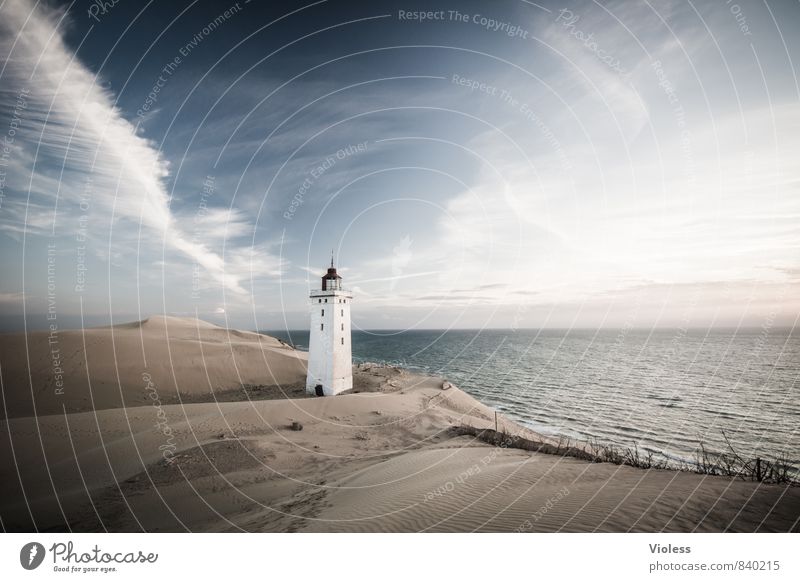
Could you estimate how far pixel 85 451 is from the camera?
14125 mm

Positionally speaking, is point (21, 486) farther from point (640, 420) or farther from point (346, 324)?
point (640, 420)

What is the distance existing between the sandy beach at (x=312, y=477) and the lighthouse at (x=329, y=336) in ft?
14.2

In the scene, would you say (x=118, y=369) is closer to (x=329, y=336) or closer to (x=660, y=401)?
(x=329, y=336)

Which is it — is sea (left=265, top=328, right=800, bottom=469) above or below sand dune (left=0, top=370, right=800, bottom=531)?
below

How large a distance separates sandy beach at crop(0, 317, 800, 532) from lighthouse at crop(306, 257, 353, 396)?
4332 mm
